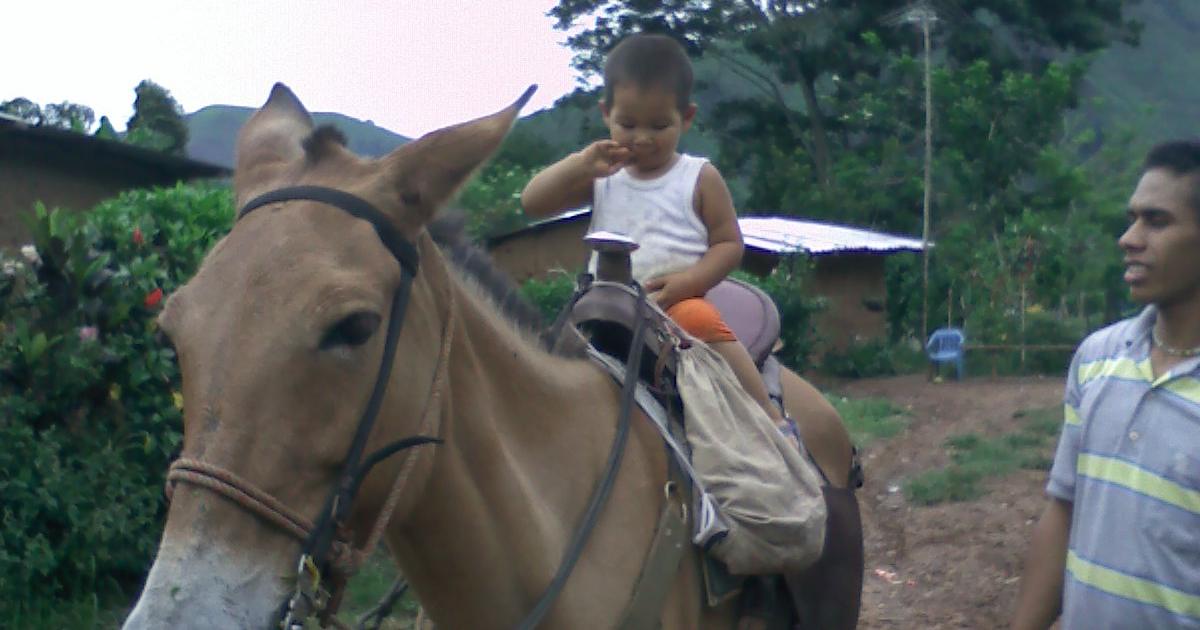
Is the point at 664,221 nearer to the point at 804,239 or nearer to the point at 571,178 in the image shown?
the point at 571,178

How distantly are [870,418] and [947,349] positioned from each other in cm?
705

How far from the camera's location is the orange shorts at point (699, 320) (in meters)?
3.39

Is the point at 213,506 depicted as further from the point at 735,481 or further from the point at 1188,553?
the point at 1188,553

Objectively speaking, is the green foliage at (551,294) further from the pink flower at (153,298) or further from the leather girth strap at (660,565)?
the leather girth strap at (660,565)

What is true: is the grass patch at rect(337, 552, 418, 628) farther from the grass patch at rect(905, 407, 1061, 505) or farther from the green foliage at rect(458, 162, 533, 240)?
the green foliage at rect(458, 162, 533, 240)

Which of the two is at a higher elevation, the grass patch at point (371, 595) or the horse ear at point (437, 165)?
the horse ear at point (437, 165)

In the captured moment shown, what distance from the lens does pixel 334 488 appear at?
2057 millimetres

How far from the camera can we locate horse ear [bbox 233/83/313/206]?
2.36 m

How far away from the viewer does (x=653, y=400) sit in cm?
311

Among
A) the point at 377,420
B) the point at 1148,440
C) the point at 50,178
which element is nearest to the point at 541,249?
the point at 50,178

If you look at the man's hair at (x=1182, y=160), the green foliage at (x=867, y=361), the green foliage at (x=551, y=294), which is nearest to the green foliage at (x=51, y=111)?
the green foliage at (x=551, y=294)

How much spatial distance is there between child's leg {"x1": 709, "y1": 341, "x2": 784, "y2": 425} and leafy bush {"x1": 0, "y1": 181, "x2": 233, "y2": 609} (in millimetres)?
3198

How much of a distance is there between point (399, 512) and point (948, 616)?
5661mm

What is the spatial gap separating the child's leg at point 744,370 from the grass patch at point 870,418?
28.0ft
